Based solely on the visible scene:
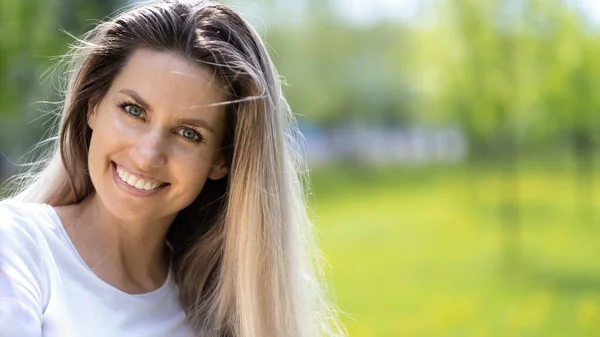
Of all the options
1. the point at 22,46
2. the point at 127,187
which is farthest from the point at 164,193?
the point at 22,46

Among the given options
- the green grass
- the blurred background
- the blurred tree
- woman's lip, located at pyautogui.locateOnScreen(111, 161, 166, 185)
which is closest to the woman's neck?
woman's lip, located at pyautogui.locateOnScreen(111, 161, 166, 185)

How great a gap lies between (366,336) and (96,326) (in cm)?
424

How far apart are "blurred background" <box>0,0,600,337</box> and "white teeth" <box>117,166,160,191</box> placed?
2.36m

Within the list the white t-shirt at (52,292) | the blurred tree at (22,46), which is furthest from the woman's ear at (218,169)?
the blurred tree at (22,46)

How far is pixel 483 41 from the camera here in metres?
5.83

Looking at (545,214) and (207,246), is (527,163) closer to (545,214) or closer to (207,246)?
(545,214)

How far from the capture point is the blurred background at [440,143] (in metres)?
5.46

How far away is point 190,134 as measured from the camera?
1.25m

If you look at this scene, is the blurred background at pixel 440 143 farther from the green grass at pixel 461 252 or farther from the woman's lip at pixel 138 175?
the woman's lip at pixel 138 175

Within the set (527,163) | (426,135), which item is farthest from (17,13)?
(426,135)

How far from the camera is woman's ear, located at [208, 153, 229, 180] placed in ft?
4.34

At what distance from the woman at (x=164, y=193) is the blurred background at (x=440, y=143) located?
222 cm

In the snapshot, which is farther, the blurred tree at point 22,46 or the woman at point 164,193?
the blurred tree at point 22,46

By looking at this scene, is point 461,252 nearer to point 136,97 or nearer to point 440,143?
point 440,143
